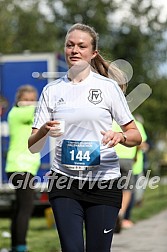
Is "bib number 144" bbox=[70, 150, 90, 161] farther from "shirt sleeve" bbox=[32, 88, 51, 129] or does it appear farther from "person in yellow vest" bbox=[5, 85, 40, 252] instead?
"person in yellow vest" bbox=[5, 85, 40, 252]

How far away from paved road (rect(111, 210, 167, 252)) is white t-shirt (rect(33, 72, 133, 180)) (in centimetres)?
407

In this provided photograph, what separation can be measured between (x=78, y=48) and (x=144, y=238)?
5.71 meters

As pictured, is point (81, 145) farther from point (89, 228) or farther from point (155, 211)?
point (155, 211)

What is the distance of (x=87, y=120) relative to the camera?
16.1 feet

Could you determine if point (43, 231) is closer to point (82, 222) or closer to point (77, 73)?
point (82, 222)

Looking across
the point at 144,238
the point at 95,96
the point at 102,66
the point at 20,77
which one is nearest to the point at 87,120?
the point at 95,96

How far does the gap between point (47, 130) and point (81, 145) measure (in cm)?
29

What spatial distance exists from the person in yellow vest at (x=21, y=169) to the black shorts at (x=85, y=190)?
2.92 metres

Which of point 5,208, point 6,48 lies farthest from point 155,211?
point 6,48

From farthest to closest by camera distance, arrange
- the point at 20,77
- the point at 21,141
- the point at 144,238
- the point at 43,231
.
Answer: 1. the point at 20,77
2. the point at 43,231
3. the point at 144,238
4. the point at 21,141

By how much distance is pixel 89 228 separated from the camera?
16.3ft

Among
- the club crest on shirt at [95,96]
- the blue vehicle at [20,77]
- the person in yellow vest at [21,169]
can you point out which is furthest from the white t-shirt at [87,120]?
the blue vehicle at [20,77]

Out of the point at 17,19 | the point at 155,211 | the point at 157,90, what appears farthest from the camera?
the point at 157,90

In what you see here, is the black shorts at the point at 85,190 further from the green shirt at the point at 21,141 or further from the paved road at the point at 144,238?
the paved road at the point at 144,238
